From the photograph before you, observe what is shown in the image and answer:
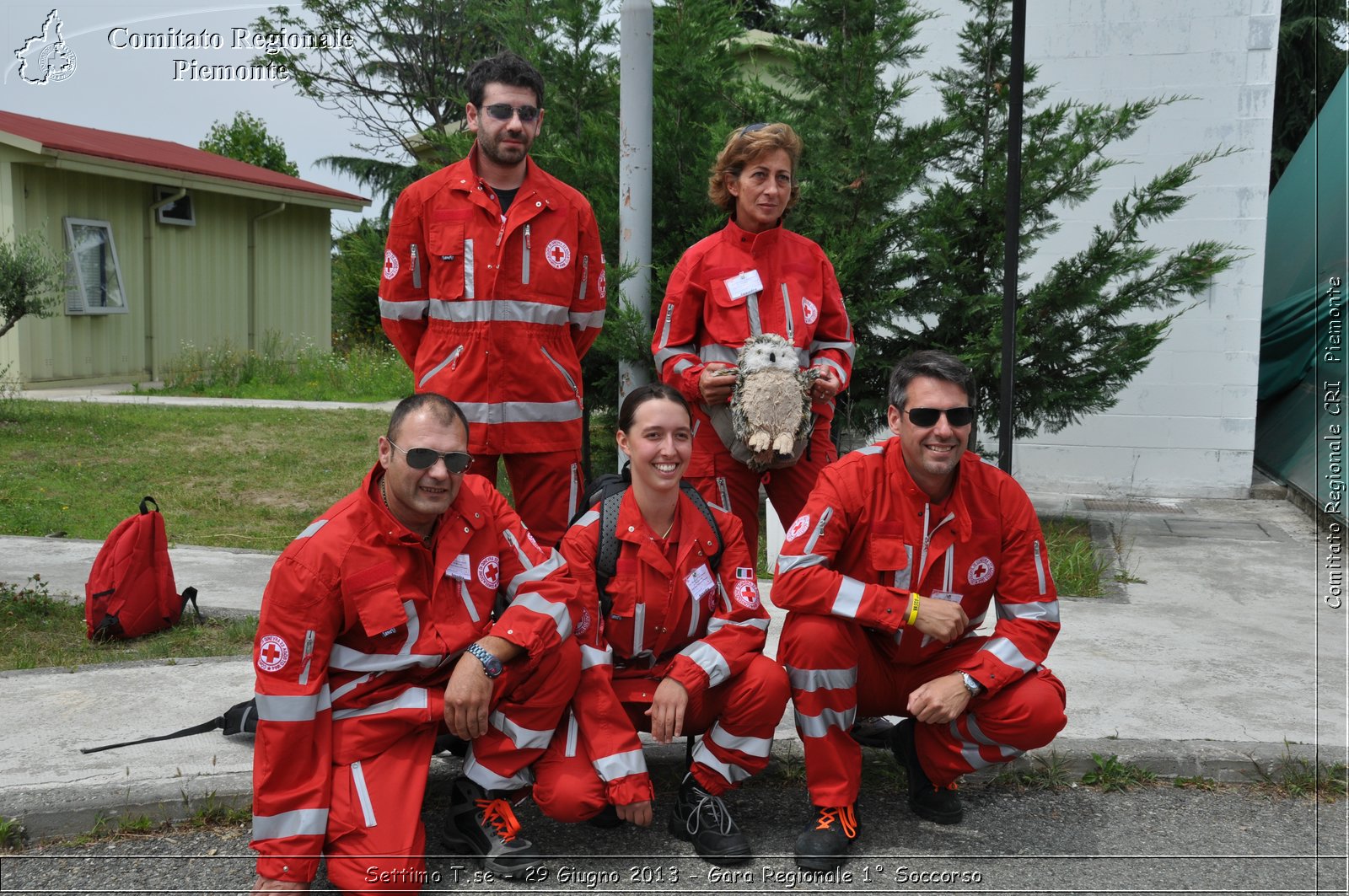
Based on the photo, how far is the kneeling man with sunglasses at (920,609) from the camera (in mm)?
3320

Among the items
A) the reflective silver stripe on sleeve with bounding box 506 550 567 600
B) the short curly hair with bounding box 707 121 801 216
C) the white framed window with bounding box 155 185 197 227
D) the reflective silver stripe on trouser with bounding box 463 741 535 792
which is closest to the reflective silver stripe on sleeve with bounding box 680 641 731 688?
the reflective silver stripe on sleeve with bounding box 506 550 567 600

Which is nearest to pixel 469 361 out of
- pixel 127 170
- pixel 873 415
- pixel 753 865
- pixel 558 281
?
pixel 558 281

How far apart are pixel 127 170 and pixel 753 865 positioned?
14.7 m

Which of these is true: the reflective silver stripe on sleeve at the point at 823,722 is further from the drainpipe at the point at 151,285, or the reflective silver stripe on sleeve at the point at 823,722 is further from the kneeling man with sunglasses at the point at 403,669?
the drainpipe at the point at 151,285

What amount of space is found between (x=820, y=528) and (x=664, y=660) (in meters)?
0.65

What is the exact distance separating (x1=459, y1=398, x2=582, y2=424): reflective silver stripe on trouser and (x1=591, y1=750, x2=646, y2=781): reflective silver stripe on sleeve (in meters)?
1.36

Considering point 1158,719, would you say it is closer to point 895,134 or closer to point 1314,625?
point 1314,625

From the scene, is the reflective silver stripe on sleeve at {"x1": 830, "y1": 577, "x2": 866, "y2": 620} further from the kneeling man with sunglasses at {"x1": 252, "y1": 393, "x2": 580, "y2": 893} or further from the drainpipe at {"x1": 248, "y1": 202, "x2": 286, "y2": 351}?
the drainpipe at {"x1": 248, "y1": 202, "x2": 286, "y2": 351}

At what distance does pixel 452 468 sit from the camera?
3.13 meters

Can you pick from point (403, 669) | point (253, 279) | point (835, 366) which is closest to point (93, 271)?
point (253, 279)

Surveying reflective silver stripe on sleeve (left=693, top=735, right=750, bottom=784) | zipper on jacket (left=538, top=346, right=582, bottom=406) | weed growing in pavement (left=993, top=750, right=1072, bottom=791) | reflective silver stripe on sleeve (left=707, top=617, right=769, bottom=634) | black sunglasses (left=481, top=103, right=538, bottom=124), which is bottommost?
weed growing in pavement (left=993, top=750, right=1072, bottom=791)

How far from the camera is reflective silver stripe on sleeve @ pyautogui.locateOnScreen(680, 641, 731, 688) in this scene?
328 centimetres

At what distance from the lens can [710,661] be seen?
3295mm

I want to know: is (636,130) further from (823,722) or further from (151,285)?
(151,285)
